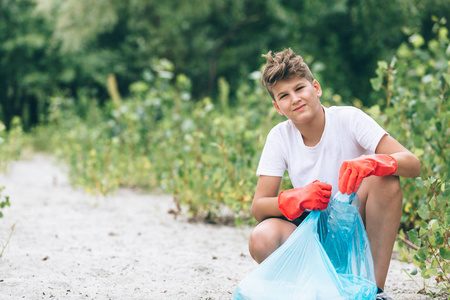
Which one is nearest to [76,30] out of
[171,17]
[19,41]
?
[171,17]

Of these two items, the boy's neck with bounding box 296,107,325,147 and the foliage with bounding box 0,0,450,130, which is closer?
the boy's neck with bounding box 296,107,325,147

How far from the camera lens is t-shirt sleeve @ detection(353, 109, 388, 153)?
6.16 feet

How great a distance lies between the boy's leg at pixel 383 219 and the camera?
1.82 m

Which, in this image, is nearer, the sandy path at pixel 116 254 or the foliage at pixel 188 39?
the sandy path at pixel 116 254

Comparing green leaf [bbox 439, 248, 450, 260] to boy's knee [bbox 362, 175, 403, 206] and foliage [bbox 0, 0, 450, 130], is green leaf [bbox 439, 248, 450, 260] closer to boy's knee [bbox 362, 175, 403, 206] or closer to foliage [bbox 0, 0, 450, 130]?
boy's knee [bbox 362, 175, 403, 206]

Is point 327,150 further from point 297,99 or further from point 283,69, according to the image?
point 283,69

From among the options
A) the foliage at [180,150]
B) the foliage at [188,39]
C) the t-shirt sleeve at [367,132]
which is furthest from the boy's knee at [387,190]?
the foliage at [188,39]

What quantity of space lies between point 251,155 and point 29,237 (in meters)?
1.45

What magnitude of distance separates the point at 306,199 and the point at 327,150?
0.29 metres

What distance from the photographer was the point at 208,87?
419 inches

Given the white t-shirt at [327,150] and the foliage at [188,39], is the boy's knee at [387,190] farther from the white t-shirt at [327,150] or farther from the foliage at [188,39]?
the foliage at [188,39]

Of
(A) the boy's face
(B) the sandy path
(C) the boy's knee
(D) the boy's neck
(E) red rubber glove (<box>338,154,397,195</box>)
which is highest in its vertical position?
(A) the boy's face

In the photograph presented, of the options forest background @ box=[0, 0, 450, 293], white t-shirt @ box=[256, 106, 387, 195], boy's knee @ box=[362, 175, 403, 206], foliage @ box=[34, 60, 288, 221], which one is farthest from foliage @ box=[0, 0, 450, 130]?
boy's knee @ box=[362, 175, 403, 206]

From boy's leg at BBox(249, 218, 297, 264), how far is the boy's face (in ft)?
1.35
